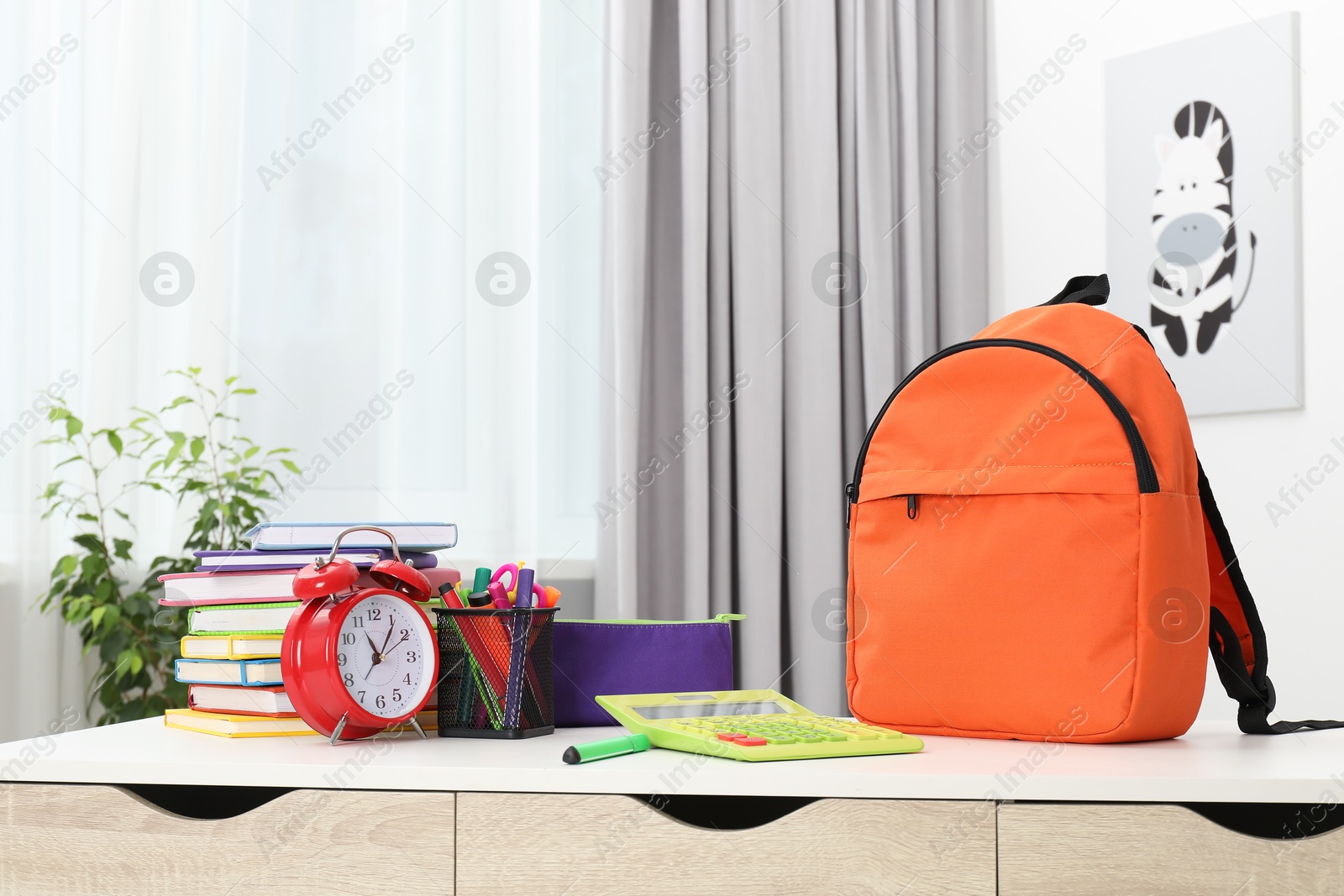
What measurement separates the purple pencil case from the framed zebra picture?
131 centimetres

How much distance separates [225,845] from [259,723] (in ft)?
0.54

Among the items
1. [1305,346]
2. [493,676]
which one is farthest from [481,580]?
[1305,346]

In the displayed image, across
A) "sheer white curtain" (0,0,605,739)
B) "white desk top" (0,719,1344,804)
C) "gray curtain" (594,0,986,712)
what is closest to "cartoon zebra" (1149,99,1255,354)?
"gray curtain" (594,0,986,712)

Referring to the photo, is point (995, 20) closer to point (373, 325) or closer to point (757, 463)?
point (757, 463)

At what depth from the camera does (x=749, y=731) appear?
29.5 inches

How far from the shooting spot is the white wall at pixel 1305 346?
172 cm

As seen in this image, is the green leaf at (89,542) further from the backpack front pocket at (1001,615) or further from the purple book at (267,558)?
the backpack front pocket at (1001,615)

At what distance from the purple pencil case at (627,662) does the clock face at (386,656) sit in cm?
11

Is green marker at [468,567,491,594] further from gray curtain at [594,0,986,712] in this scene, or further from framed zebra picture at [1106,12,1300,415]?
framed zebra picture at [1106,12,1300,415]

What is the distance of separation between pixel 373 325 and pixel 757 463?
75 centimetres

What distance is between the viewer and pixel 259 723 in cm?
85

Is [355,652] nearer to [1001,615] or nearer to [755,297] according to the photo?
[1001,615]

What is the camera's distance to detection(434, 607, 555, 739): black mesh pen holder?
833mm

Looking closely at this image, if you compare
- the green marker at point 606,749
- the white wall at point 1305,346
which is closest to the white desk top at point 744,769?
the green marker at point 606,749
